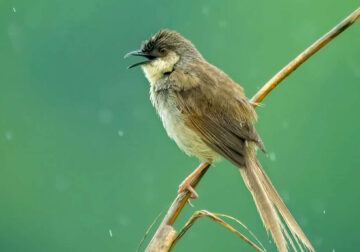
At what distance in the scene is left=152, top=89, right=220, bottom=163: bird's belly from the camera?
3133mm

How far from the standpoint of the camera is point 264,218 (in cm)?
203

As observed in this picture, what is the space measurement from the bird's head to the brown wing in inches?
9.6

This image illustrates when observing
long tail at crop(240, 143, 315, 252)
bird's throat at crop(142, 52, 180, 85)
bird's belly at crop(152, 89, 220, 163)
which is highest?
bird's throat at crop(142, 52, 180, 85)

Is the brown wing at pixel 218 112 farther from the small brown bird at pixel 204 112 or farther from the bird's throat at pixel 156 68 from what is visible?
the bird's throat at pixel 156 68

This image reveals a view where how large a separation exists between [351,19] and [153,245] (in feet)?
3.44

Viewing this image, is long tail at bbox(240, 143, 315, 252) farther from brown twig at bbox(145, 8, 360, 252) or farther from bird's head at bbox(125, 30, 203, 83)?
bird's head at bbox(125, 30, 203, 83)

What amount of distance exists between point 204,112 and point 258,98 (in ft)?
2.62

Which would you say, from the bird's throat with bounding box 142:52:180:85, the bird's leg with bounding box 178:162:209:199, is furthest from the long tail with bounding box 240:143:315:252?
the bird's throat with bounding box 142:52:180:85

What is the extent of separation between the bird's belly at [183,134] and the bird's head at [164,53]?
0.24 m

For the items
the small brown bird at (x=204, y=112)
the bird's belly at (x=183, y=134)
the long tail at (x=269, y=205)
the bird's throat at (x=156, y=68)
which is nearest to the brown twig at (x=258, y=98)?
the long tail at (x=269, y=205)

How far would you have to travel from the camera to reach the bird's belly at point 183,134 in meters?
3.13

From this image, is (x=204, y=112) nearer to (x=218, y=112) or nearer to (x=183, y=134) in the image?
(x=218, y=112)

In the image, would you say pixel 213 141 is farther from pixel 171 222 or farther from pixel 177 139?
pixel 171 222

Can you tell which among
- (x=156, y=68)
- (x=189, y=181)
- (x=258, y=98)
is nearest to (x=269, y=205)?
(x=258, y=98)
